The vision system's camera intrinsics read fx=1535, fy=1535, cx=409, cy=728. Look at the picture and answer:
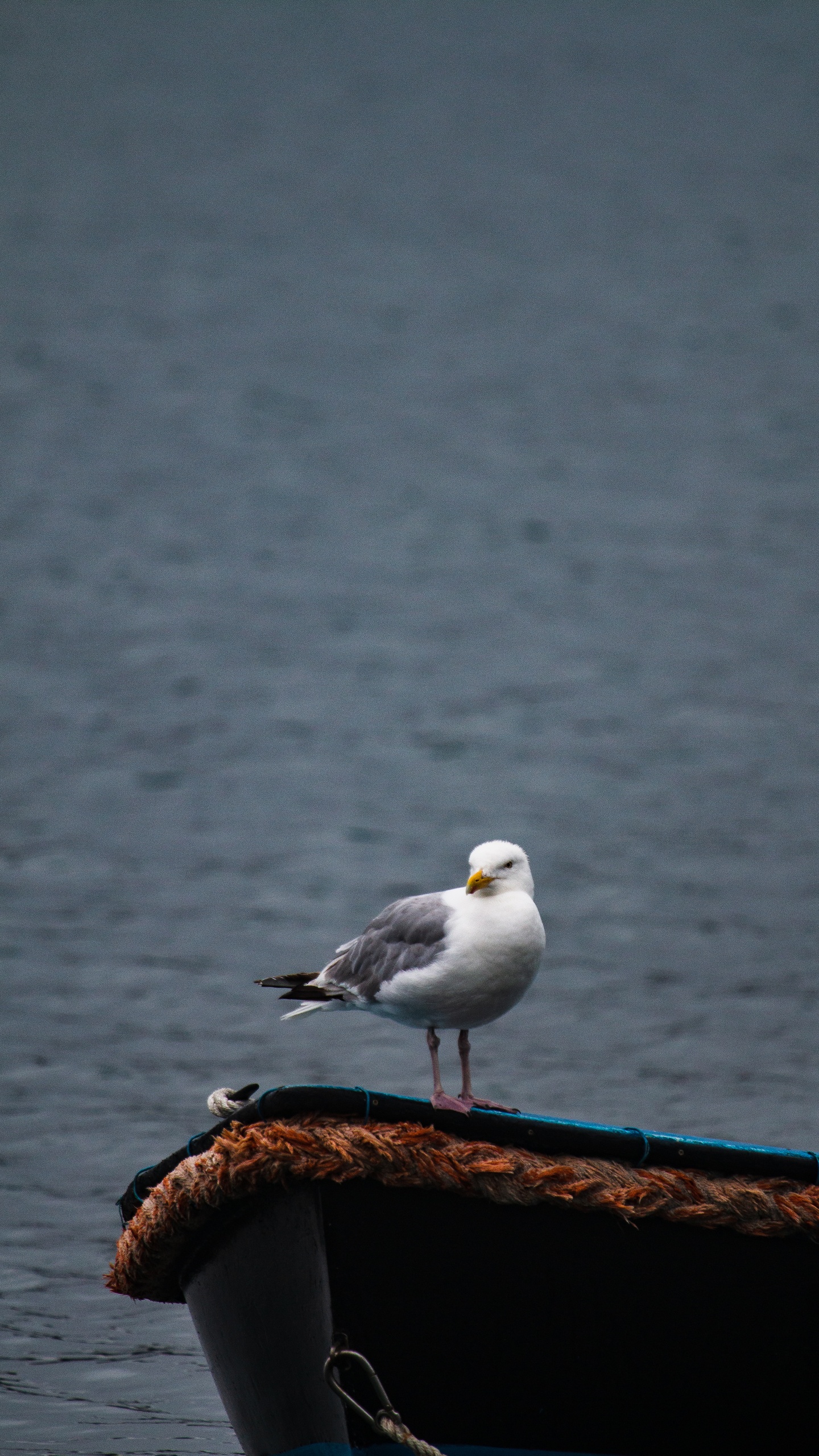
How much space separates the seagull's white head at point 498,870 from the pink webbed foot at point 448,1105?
0.55 meters

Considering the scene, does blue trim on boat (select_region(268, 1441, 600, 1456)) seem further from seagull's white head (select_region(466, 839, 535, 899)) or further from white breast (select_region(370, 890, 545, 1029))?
seagull's white head (select_region(466, 839, 535, 899))

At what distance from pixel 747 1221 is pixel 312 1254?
1.06 metres

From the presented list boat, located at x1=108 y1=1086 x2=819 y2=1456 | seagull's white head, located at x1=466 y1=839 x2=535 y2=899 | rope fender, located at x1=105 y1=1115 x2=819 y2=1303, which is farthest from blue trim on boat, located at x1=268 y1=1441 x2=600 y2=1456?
seagull's white head, located at x1=466 y1=839 x2=535 y2=899

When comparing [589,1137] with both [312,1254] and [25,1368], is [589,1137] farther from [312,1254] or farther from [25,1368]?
[25,1368]

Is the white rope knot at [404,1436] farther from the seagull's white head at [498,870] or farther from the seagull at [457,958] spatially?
the seagull's white head at [498,870]

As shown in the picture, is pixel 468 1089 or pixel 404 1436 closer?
pixel 404 1436

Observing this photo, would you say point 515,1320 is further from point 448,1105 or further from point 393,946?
point 393,946

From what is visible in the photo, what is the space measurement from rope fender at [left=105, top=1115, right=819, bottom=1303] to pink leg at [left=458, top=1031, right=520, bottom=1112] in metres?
0.15

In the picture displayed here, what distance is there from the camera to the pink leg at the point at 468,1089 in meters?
3.68

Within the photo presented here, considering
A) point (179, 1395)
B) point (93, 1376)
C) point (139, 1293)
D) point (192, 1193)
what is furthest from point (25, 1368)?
point (192, 1193)

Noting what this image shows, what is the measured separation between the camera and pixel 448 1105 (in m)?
3.51

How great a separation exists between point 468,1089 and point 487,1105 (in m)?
0.17

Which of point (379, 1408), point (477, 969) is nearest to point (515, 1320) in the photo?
point (379, 1408)

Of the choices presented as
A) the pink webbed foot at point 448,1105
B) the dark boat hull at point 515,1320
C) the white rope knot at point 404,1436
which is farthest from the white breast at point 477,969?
the white rope knot at point 404,1436
